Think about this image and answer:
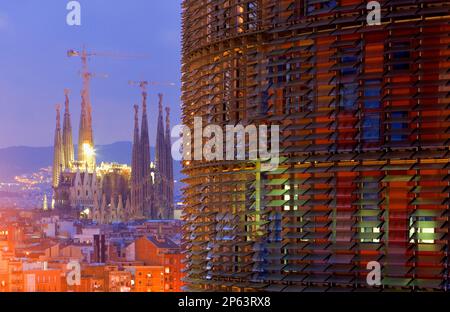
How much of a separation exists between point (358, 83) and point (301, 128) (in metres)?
0.63

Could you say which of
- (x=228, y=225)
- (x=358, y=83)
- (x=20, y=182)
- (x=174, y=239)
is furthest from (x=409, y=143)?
(x=20, y=182)

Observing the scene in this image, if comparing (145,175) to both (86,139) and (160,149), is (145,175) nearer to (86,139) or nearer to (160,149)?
(160,149)

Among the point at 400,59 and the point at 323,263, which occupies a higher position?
the point at 400,59

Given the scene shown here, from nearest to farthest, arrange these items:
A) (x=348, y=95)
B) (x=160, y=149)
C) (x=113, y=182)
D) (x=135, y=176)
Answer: (x=348, y=95)
(x=135, y=176)
(x=113, y=182)
(x=160, y=149)

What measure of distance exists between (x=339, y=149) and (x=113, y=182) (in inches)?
4522

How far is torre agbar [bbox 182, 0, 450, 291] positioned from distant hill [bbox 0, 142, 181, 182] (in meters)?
74.1

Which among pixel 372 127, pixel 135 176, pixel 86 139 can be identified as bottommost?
pixel 372 127

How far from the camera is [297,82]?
8.48 metres

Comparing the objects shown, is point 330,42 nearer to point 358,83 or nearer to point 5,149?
point 358,83

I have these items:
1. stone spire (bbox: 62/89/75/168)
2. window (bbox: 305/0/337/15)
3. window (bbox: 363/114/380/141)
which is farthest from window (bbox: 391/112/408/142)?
stone spire (bbox: 62/89/75/168)

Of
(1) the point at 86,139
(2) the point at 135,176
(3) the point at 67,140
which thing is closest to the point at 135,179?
(2) the point at 135,176

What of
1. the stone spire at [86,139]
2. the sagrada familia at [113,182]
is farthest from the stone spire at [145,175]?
the stone spire at [86,139]

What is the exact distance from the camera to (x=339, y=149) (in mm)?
8227

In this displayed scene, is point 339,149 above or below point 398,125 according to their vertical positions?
below
